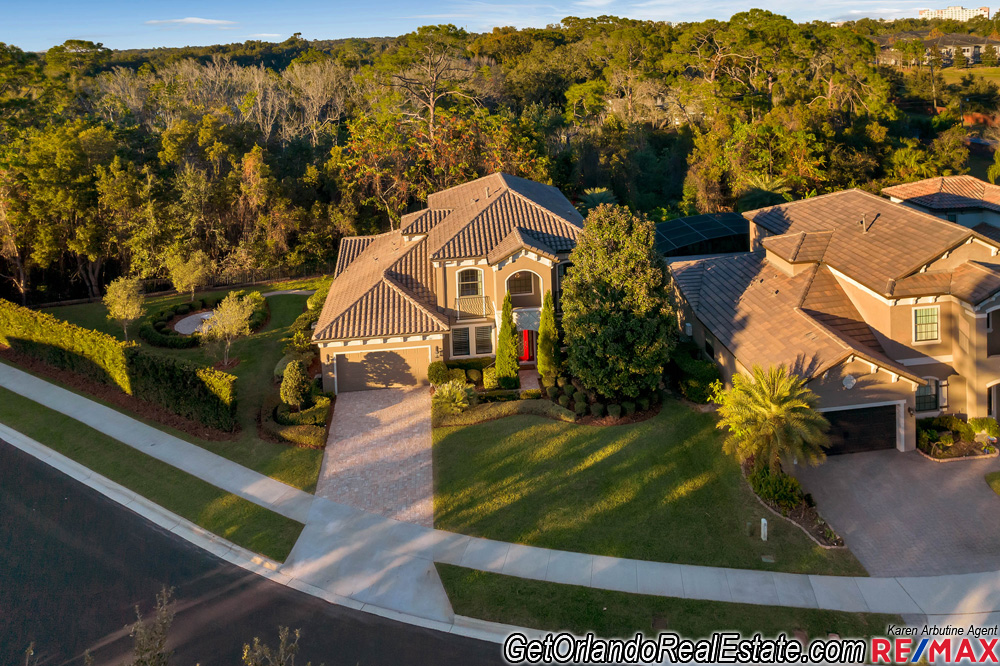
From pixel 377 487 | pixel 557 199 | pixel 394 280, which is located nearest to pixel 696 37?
pixel 557 199

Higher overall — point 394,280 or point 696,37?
point 696,37

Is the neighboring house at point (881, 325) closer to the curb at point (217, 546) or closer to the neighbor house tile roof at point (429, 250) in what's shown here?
the neighbor house tile roof at point (429, 250)

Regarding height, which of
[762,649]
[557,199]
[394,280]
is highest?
[557,199]

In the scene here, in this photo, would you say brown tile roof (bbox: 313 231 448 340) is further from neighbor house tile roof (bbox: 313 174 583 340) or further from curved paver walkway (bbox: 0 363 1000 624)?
curved paver walkway (bbox: 0 363 1000 624)

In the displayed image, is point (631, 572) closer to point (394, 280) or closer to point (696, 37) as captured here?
point (394, 280)

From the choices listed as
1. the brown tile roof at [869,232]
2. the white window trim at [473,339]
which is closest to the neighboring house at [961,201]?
the brown tile roof at [869,232]

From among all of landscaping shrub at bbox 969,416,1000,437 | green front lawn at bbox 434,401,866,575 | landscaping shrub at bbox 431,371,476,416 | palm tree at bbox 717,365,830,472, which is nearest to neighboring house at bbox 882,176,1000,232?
landscaping shrub at bbox 969,416,1000,437

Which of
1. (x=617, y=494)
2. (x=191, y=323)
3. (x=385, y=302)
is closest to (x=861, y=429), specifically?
(x=617, y=494)
